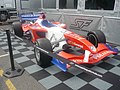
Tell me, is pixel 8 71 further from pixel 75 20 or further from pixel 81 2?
pixel 81 2

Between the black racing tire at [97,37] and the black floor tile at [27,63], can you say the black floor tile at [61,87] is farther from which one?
the black racing tire at [97,37]

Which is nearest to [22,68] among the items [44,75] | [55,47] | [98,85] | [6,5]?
[44,75]

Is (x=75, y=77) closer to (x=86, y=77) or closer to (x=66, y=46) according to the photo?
(x=86, y=77)

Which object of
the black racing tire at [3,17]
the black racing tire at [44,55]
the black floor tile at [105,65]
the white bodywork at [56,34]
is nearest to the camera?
the black racing tire at [44,55]

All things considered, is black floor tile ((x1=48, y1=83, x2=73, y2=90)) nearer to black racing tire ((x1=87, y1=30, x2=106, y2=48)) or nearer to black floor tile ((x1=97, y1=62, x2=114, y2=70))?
black floor tile ((x1=97, y1=62, x2=114, y2=70))

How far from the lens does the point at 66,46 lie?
108 inches

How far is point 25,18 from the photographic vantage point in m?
4.81

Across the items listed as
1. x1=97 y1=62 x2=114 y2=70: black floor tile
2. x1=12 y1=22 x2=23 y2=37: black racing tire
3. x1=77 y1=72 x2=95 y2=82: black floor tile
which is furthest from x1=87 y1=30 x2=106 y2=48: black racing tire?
x1=12 y1=22 x2=23 y2=37: black racing tire

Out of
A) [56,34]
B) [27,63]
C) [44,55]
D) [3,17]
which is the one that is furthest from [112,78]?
[3,17]

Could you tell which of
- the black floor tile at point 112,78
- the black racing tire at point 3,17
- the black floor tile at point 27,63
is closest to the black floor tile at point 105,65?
the black floor tile at point 112,78

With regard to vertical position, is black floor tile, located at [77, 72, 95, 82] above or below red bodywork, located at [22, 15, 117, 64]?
below

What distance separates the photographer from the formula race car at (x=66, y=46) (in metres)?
2.33

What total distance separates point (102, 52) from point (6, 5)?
24.4 ft

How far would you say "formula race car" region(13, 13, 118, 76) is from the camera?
2332 mm
